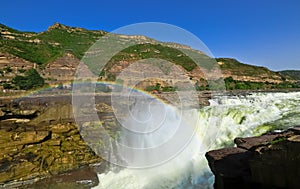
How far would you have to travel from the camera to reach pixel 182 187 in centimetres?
1024

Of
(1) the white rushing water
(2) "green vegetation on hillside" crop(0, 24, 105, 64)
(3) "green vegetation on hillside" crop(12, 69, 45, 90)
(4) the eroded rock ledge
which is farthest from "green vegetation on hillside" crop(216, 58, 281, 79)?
(4) the eroded rock ledge

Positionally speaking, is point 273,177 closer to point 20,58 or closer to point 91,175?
point 91,175

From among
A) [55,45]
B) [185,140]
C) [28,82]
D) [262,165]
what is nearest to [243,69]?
[28,82]

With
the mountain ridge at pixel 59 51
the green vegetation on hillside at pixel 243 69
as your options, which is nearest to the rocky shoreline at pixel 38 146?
the mountain ridge at pixel 59 51

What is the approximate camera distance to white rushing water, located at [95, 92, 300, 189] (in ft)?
37.8

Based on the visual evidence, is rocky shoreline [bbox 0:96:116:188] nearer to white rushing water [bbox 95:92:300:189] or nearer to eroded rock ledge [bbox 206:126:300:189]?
Result: white rushing water [bbox 95:92:300:189]

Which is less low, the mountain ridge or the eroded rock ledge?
the mountain ridge

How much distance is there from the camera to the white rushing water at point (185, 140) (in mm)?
11516

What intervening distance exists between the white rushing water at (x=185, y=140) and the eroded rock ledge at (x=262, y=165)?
2998 mm

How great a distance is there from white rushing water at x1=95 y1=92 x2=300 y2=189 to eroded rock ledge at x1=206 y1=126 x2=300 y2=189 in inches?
118

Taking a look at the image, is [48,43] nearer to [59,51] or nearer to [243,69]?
[59,51]

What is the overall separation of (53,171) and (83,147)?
280cm

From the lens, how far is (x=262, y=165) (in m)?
5.25

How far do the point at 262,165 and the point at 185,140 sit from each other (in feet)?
34.0
